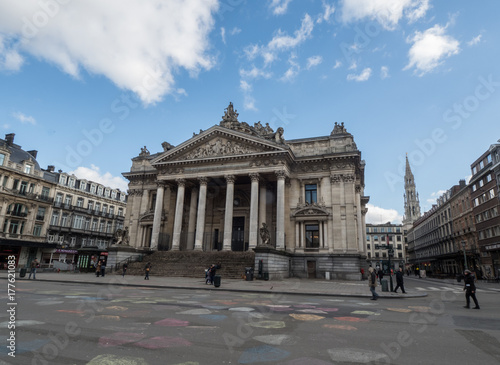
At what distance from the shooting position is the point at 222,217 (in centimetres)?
4197

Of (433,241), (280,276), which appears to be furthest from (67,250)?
(433,241)

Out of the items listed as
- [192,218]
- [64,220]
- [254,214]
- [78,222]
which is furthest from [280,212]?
[78,222]

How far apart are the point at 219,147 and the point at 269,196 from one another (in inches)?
351

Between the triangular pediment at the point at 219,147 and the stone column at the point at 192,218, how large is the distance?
16.9 ft

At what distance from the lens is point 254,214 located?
115 feet

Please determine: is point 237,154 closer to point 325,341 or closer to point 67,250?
point 325,341

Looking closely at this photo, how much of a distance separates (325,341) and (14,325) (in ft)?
24.4

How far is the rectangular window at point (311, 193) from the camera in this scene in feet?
125

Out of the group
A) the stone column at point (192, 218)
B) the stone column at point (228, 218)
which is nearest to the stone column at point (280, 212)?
the stone column at point (228, 218)

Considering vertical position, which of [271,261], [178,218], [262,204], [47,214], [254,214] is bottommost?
[271,261]

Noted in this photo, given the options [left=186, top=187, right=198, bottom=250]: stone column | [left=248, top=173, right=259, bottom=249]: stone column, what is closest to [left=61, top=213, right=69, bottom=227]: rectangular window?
[left=186, top=187, right=198, bottom=250]: stone column

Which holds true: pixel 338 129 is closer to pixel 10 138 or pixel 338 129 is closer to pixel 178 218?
pixel 178 218

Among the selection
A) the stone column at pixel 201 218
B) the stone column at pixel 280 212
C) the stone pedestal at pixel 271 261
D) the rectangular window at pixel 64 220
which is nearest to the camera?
the stone pedestal at pixel 271 261

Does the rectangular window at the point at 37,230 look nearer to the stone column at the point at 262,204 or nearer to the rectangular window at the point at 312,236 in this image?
the stone column at the point at 262,204
